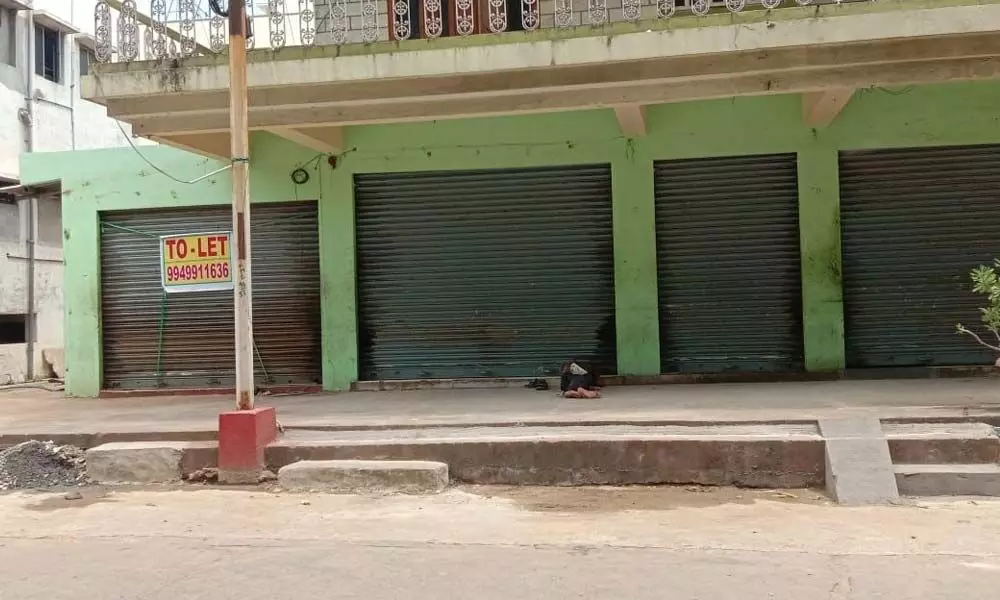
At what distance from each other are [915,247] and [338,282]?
7447 mm

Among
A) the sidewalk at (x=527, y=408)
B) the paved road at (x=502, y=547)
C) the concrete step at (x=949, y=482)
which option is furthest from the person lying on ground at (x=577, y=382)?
the concrete step at (x=949, y=482)

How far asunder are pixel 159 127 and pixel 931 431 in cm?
848

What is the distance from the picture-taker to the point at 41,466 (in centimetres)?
690

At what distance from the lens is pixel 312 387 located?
10.5 metres

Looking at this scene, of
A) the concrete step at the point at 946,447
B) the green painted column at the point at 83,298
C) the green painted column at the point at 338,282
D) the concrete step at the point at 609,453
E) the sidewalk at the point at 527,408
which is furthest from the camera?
the green painted column at the point at 83,298

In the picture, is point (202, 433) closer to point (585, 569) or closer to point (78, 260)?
point (585, 569)

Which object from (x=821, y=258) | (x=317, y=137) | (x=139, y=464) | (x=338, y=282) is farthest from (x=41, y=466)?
(x=821, y=258)

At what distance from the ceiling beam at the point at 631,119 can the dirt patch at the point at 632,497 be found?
14.1ft

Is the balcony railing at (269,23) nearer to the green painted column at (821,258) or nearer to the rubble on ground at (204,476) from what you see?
the green painted column at (821,258)

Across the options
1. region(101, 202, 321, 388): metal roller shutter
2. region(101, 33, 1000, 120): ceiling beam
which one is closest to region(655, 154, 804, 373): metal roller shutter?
region(101, 33, 1000, 120): ceiling beam

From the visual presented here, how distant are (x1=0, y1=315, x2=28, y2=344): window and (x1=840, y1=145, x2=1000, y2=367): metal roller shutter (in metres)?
15.9

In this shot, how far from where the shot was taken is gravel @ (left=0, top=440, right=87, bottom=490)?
21.9 ft

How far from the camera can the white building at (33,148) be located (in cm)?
1578

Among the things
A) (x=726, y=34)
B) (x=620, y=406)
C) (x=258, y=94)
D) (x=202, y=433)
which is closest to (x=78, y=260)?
(x=258, y=94)
